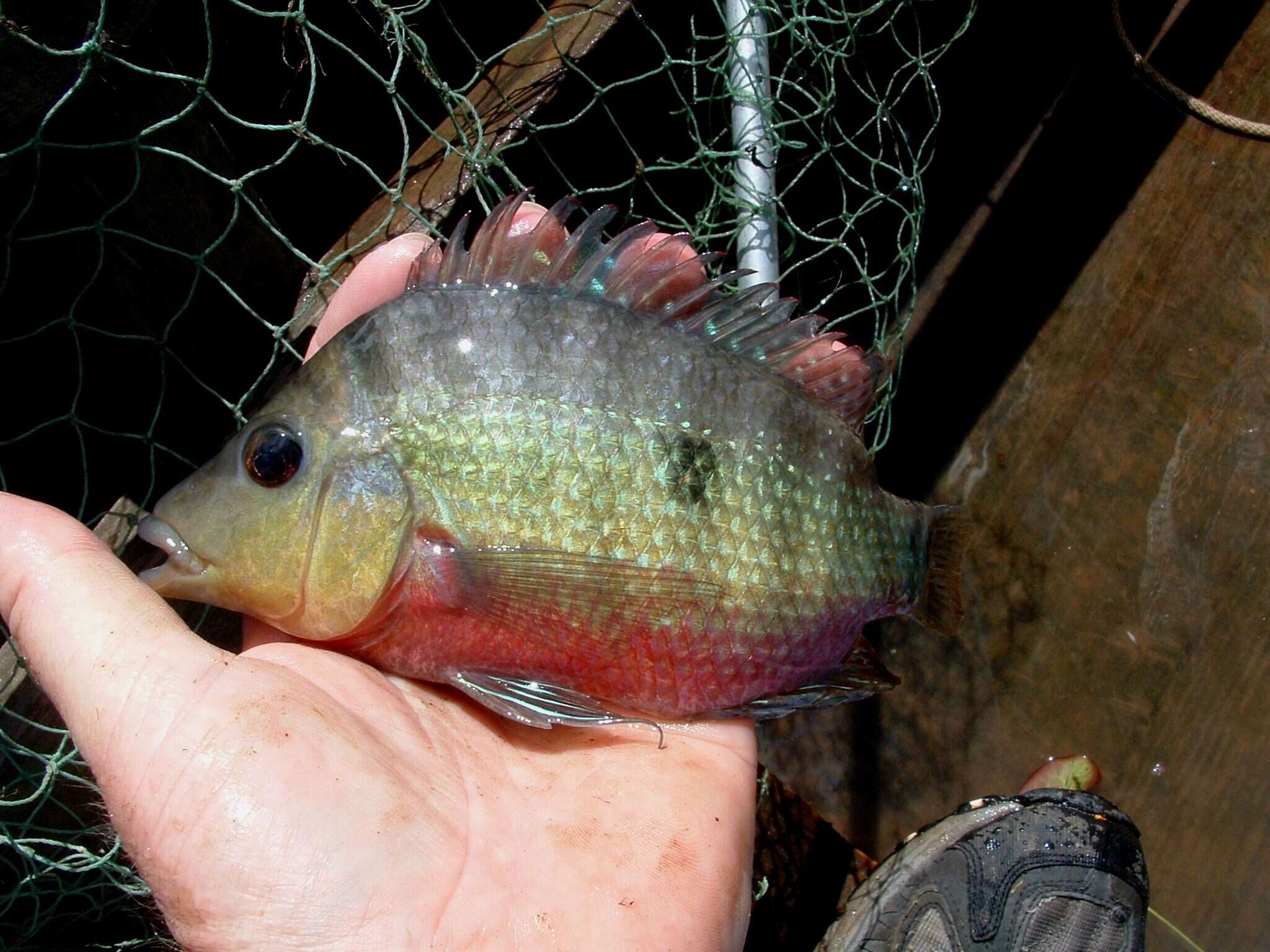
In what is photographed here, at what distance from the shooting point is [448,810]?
1.84 meters

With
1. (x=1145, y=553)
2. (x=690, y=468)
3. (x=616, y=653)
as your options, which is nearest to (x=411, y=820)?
(x=616, y=653)

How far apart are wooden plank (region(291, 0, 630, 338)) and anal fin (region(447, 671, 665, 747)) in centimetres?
128

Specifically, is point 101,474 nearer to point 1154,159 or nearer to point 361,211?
point 361,211

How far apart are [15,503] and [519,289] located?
3.66 feet

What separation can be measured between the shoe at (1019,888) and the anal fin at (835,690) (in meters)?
1.36

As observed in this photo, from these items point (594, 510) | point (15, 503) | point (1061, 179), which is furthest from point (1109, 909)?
point (15, 503)

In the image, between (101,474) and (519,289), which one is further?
(101,474)

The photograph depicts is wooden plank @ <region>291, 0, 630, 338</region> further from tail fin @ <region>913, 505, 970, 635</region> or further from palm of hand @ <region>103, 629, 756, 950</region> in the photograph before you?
tail fin @ <region>913, 505, 970, 635</region>

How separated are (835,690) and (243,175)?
2.60m

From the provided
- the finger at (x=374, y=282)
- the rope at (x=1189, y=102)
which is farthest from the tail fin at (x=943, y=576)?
the rope at (x=1189, y=102)

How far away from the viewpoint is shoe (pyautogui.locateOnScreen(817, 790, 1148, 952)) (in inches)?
123

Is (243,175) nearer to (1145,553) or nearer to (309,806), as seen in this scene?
(309,806)

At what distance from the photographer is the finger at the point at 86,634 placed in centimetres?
157

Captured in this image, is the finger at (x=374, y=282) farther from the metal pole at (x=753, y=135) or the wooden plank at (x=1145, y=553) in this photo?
the wooden plank at (x=1145, y=553)
